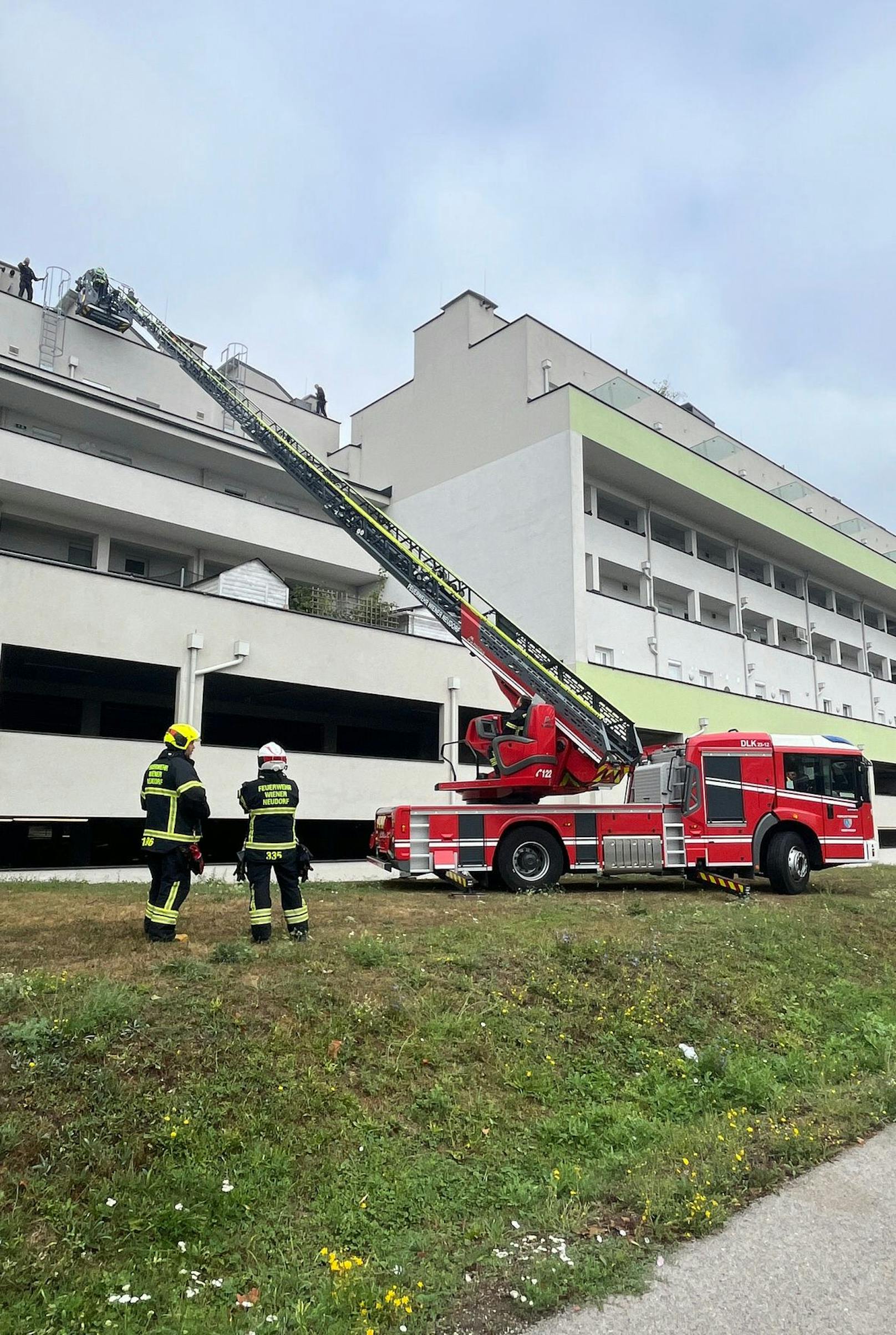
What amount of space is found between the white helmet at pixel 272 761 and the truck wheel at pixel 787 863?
1042 centimetres

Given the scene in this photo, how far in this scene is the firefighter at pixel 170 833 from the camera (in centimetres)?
802

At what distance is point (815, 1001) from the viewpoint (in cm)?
908

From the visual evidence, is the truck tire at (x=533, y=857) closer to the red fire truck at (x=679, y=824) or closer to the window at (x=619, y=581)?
the red fire truck at (x=679, y=824)

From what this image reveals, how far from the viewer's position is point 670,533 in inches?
1330

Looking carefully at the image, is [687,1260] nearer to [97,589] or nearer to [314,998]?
[314,998]

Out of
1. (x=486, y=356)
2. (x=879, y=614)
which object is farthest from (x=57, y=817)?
(x=879, y=614)

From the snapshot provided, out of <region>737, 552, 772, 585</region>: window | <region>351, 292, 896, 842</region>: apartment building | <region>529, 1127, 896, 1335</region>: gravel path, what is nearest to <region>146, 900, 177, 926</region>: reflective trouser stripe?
<region>529, 1127, 896, 1335</region>: gravel path

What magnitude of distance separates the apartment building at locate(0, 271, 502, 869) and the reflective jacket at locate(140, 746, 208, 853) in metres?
9.90

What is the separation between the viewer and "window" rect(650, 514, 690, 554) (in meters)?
32.8

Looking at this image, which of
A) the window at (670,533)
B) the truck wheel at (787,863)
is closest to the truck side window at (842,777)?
the truck wheel at (787,863)

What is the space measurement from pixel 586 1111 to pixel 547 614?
816 inches

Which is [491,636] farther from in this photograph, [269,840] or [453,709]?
Answer: [269,840]

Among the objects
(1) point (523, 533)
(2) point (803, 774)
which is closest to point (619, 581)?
(1) point (523, 533)

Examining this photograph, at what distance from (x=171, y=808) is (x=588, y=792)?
941cm
